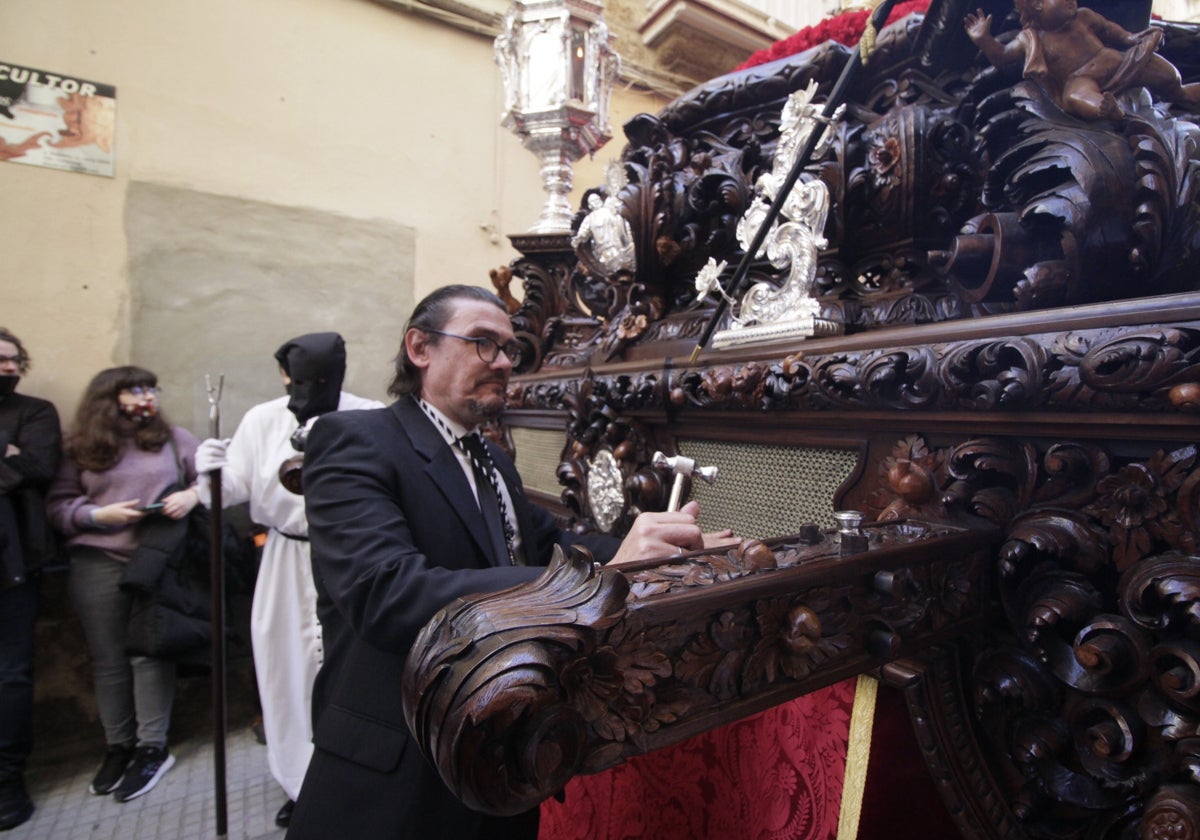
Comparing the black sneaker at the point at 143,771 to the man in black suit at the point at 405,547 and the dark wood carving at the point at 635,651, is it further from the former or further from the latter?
the dark wood carving at the point at 635,651

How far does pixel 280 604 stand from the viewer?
2418mm

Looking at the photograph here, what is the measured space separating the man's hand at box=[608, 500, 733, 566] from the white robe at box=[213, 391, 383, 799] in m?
1.88

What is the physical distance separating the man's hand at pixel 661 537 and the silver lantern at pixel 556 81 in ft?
6.15

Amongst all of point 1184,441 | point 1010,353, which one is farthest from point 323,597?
point 1184,441

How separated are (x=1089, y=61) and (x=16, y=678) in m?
3.56

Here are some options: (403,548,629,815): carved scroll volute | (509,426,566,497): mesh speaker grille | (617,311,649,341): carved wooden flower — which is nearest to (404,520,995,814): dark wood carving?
(403,548,629,815): carved scroll volute

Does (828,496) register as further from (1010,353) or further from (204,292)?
(204,292)

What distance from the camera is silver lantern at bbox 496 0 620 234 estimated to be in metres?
2.58

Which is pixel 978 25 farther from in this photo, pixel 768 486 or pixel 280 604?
pixel 280 604

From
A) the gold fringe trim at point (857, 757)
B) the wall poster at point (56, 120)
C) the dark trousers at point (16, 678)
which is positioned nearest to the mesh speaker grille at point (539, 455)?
the gold fringe trim at point (857, 757)

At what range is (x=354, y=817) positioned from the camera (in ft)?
3.56

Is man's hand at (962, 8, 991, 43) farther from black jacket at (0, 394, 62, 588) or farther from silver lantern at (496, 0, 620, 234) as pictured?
black jacket at (0, 394, 62, 588)

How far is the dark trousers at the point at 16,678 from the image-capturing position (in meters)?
2.24

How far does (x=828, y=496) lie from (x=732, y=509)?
256 mm
